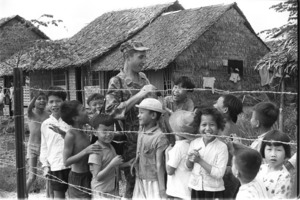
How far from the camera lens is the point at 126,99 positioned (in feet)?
10.00

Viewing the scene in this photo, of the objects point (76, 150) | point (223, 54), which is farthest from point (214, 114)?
point (223, 54)

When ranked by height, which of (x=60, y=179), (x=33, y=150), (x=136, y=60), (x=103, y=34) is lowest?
(x=60, y=179)

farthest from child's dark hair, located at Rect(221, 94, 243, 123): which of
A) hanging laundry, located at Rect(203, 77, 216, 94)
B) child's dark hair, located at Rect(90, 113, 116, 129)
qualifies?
hanging laundry, located at Rect(203, 77, 216, 94)

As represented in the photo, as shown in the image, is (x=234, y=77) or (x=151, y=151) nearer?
(x=151, y=151)

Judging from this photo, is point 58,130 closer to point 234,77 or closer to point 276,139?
point 276,139

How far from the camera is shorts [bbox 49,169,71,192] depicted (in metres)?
3.33

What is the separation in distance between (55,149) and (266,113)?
1693 millimetres

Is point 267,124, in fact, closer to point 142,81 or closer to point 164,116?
point 164,116

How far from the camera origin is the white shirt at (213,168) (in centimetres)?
245

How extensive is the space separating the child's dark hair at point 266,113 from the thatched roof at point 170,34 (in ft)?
30.0

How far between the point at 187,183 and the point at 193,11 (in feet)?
39.3

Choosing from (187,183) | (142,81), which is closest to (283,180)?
(187,183)

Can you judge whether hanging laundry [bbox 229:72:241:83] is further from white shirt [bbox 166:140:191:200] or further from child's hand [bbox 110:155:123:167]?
white shirt [bbox 166:140:191:200]

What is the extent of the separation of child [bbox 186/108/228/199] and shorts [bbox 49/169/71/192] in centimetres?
122
